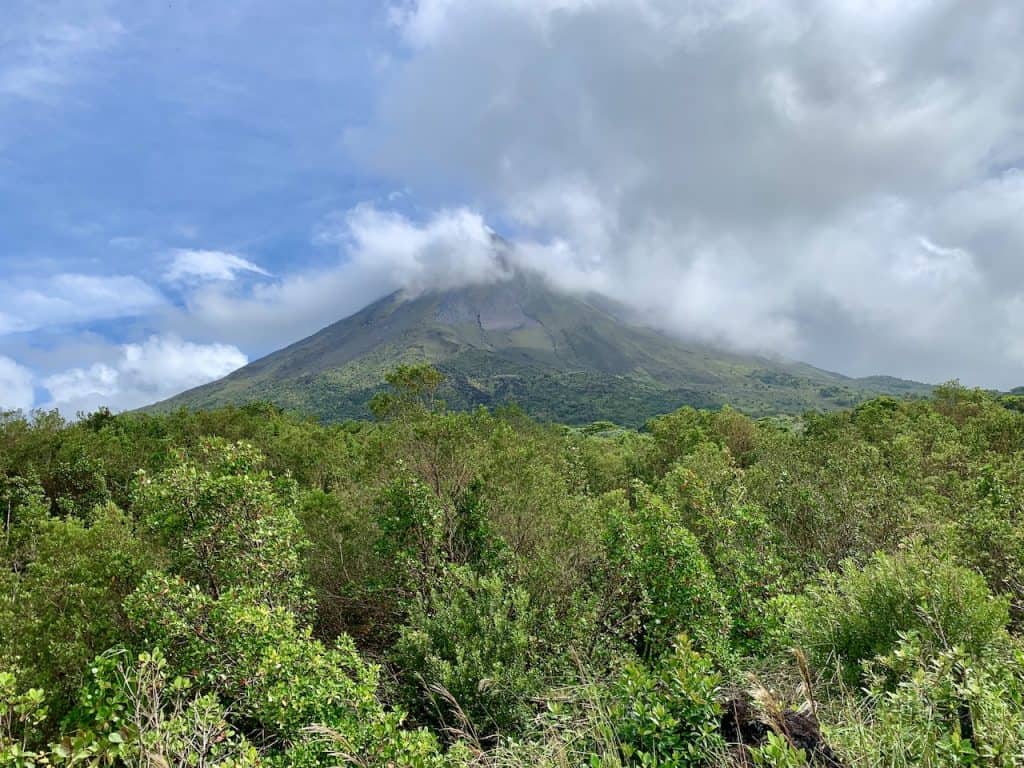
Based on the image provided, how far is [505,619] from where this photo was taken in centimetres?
1038

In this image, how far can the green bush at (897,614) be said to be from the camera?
24.1ft

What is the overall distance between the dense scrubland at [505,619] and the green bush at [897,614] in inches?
1.6

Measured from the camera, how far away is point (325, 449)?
31.5 m

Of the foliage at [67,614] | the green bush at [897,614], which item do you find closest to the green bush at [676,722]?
the green bush at [897,614]

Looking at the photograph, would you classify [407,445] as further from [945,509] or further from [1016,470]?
[1016,470]

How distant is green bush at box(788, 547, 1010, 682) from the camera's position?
24.1 feet

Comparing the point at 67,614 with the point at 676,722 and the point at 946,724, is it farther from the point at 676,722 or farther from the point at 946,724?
the point at 946,724

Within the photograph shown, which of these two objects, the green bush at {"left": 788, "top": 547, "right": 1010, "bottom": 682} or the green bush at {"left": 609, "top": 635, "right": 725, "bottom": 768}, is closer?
the green bush at {"left": 609, "top": 635, "right": 725, "bottom": 768}

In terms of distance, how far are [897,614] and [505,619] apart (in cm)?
662

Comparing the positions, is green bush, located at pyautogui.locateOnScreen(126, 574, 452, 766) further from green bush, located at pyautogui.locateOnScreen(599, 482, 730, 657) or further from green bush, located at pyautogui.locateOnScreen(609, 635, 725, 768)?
green bush, located at pyautogui.locateOnScreen(599, 482, 730, 657)

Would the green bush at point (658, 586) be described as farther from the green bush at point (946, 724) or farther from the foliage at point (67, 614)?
the foliage at point (67, 614)

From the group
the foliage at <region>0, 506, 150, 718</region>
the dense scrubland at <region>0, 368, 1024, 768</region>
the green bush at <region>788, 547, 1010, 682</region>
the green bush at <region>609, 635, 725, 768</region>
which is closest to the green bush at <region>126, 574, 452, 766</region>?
the dense scrubland at <region>0, 368, 1024, 768</region>

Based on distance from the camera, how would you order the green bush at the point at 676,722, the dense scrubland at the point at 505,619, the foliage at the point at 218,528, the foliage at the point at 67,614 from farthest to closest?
1. the foliage at the point at 218,528
2. the foliage at the point at 67,614
3. the dense scrubland at the point at 505,619
4. the green bush at the point at 676,722

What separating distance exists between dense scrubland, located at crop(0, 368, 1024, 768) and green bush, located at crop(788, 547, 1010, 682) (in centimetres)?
4
